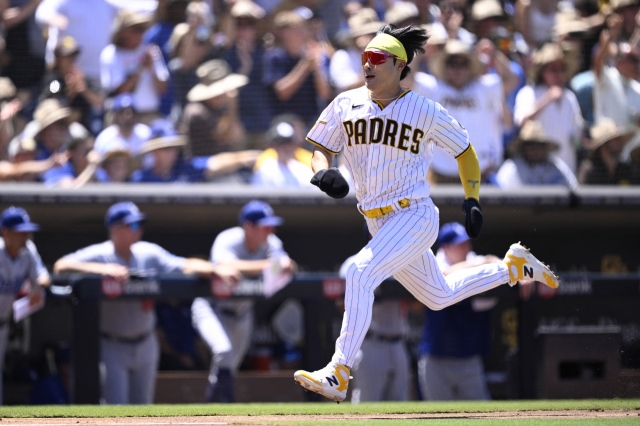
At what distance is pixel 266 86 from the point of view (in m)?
7.87

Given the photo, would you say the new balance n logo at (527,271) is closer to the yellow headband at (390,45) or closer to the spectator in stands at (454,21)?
the yellow headband at (390,45)

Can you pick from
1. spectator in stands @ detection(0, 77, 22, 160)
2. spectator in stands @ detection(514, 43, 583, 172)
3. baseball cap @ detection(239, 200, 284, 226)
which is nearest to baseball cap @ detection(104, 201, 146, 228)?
baseball cap @ detection(239, 200, 284, 226)

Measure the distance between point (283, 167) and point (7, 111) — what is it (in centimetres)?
239

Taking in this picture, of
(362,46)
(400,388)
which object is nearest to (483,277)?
(400,388)

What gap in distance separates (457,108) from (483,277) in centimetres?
342

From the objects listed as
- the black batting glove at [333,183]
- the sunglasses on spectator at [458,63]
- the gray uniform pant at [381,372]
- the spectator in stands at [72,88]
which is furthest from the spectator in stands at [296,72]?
the black batting glove at [333,183]

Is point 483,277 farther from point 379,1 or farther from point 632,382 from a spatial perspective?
point 379,1

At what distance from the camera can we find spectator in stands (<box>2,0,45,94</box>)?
806cm

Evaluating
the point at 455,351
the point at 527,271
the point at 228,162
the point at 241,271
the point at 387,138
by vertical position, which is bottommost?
the point at 455,351

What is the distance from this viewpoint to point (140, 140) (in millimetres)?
7484

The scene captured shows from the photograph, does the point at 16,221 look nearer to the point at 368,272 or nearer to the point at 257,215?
the point at 257,215

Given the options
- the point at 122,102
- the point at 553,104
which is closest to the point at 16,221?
the point at 122,102

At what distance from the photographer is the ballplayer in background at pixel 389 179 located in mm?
3879

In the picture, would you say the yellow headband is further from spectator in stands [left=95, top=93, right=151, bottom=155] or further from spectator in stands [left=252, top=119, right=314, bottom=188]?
spectator in stands [left=95, top=93, right=151, bottom=155]
